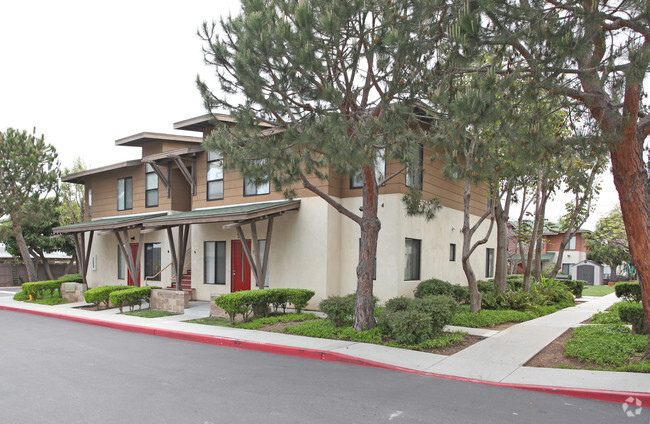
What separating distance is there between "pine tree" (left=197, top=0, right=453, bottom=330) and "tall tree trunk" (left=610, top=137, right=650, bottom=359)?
11.8 ft

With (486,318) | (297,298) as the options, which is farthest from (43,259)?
(486,318)

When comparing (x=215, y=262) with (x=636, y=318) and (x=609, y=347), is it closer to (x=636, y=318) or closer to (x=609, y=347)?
(x=609, y=347)

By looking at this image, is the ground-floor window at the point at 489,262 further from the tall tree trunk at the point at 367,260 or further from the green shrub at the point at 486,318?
the tall tree trunk at the point at 367,260

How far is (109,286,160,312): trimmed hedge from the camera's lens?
16.3 m

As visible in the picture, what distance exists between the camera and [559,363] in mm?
8508

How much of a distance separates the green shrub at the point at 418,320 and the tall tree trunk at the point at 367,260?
382 mm

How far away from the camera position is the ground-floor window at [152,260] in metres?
21.6

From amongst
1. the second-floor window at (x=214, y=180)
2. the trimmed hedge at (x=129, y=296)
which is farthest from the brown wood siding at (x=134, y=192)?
the trimmed hedge at (x=129, y=296)

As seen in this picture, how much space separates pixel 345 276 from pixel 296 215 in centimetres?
269

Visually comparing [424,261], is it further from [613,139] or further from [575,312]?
[613,139]

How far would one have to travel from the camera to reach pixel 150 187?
73.6 ft

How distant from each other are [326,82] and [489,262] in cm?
1608

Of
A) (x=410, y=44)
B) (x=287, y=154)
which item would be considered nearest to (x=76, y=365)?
(x=287, y=154)

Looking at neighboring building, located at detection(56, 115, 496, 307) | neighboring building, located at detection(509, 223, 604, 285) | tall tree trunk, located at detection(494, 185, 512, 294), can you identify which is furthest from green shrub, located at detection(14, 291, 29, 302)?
neighboring building, located at detection(509, 223, 604, 285)
